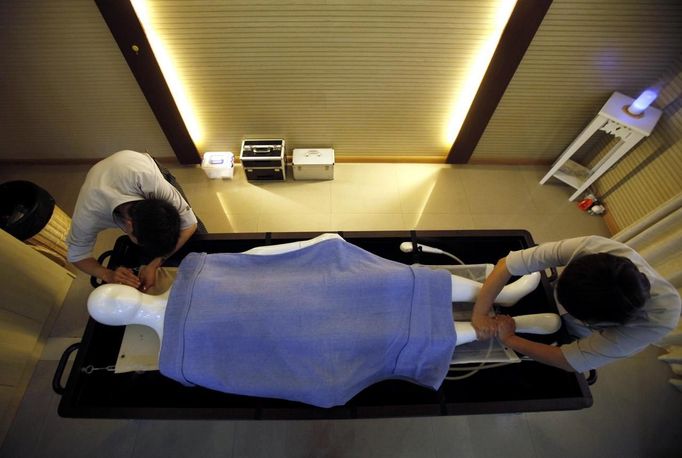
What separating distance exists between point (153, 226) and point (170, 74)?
1.29m

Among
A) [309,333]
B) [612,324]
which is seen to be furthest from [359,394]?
[612,324]

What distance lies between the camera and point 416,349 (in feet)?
3.48

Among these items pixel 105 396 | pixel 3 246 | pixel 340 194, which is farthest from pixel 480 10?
pixel 3 246

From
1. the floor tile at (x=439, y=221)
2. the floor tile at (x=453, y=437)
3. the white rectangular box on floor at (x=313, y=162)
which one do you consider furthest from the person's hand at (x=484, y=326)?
the white rectangular box on floor at (x=313, y=162)

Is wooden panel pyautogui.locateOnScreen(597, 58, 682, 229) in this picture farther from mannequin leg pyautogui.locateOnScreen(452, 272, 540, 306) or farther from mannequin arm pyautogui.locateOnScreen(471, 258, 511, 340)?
mannequin arm pyautogui.locateOnScreen(471, 258, 511, 340)

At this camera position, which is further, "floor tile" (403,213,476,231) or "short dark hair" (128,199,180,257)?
"floor tile" (403,213,476,231)

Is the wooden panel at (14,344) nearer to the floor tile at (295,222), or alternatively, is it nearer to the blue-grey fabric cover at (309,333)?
the blue-grey fabric cover at (309,333)

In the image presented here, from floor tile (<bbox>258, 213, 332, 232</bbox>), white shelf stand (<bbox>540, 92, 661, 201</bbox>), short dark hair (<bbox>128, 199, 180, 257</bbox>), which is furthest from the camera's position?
floor tile (<bbox>258, 213, 332, 232</bbox>)

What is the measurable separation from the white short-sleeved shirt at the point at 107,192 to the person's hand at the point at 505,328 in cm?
135

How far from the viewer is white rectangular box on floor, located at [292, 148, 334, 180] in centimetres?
218

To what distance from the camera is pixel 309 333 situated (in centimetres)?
105

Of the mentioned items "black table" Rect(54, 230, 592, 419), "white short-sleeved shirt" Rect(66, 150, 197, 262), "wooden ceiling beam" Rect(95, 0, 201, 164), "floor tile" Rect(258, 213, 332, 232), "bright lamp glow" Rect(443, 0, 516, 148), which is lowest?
"black table" Rect(54, 230, 592, 419)

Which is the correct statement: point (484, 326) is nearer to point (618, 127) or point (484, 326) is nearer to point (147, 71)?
point (618, 127)

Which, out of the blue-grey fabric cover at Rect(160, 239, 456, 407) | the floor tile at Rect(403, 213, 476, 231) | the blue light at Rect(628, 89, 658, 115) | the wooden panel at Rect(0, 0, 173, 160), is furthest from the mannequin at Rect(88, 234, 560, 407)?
the blue light at Rect(628, 89, 658, 115)
